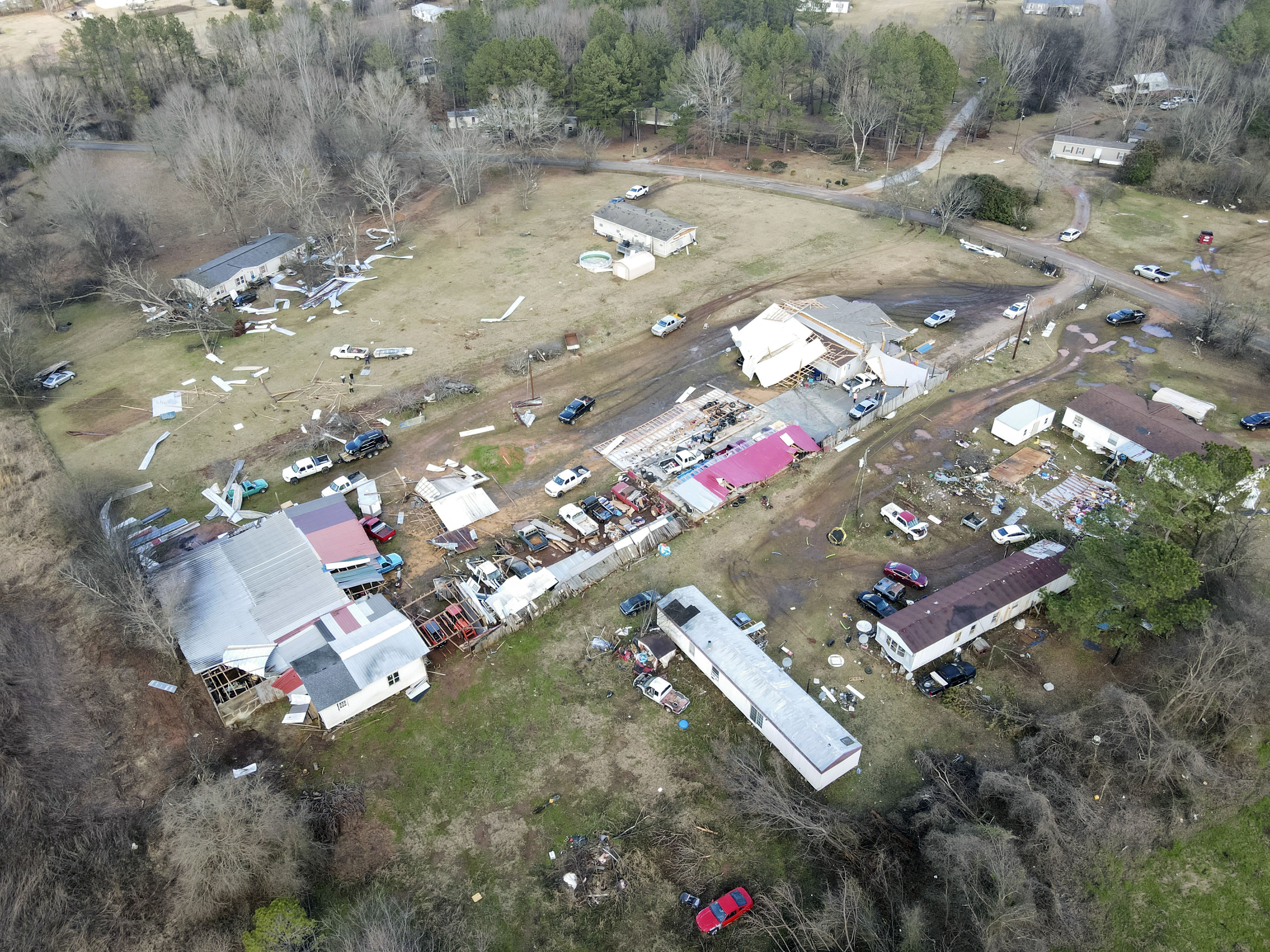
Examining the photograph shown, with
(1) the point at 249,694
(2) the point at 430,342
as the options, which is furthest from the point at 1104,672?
(2) the point at 430,342

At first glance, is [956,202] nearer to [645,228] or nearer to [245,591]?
[645,228]

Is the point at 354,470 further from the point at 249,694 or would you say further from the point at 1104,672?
the point at 1104,672

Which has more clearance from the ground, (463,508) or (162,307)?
(162,307)

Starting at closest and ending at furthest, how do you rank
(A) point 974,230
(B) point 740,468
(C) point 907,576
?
1. (C) point 907,576
2. (B) point 740,468
3. (A) point 974,230

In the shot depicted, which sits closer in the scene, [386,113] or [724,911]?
→ [724,911]

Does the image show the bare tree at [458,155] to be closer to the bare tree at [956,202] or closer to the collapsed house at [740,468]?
the bare tree at [956,202]

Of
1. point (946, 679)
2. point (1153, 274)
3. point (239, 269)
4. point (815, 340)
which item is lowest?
point (946, 679)

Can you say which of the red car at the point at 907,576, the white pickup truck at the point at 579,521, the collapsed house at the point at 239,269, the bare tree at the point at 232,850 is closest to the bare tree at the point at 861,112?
the collapsed house at the point at 239,269

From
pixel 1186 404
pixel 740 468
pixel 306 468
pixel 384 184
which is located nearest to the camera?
pixel 740 468

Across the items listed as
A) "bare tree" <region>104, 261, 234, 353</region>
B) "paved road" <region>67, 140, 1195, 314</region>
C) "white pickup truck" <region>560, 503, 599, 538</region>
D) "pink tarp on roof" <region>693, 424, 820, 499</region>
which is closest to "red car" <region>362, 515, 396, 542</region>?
"white pickup truck" <region>560, 503, 599, 538</region>

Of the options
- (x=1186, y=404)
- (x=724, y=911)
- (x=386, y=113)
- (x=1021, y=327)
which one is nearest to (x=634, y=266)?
(x=1021, y=327)
